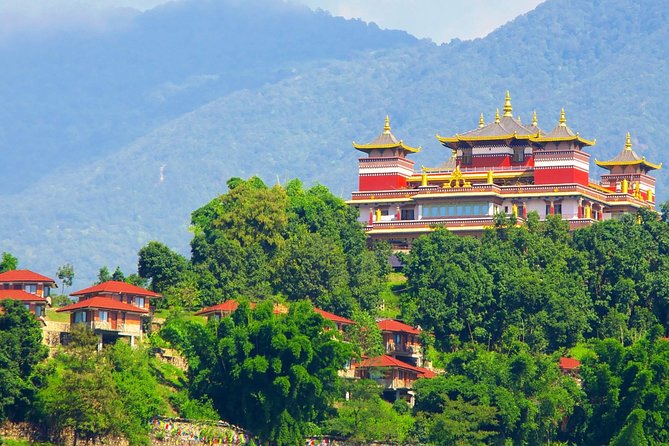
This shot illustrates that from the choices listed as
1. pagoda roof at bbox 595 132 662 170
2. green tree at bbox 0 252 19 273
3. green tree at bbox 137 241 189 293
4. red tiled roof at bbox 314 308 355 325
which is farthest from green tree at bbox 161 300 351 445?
pagoda roof at bbox 595 132 662 170

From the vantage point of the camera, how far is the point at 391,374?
320 feet

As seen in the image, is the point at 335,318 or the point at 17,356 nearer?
the point at 17,356

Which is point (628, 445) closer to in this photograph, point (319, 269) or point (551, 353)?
point (551, 353)

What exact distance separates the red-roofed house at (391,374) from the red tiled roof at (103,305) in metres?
11.7

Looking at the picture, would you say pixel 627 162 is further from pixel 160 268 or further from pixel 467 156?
pixel 160 268

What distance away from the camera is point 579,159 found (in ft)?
385

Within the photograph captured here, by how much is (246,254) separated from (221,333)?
623 inches

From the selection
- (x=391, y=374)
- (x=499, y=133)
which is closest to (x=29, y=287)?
(x=391, y=374)

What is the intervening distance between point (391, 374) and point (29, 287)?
1858cm

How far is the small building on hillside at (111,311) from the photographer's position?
3627 inches

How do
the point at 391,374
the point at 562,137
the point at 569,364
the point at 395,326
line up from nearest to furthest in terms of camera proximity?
the point at 391,374
the point at 569,364
the point at 395,326
the point at 562,137

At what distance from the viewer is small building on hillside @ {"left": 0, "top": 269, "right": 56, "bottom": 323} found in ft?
307

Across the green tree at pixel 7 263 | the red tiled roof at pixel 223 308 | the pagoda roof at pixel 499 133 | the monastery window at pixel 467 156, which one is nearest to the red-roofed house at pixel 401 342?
the red tiled roof at pixel 223 308

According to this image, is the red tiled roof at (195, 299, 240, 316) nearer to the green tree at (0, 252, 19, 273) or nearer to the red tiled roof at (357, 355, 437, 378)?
the red tiled roof at (357, 355, 437, 378)
